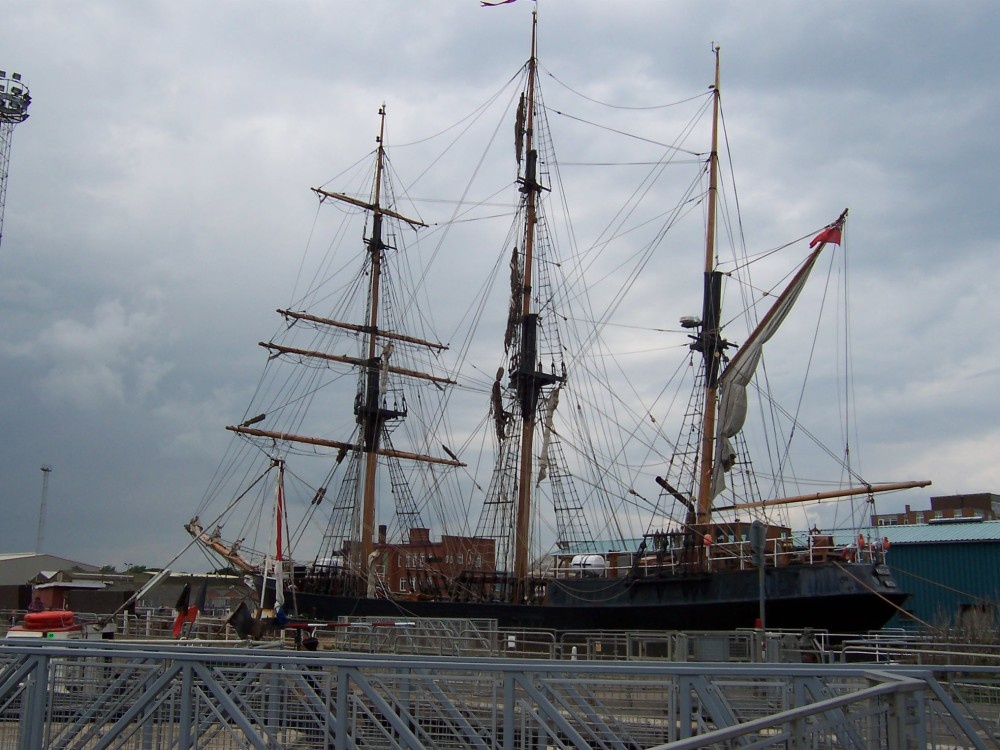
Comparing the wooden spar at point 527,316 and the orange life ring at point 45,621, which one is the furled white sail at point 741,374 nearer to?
the wooden spar at point 527,316

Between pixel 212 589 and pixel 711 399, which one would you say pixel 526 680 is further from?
pixel 212 589

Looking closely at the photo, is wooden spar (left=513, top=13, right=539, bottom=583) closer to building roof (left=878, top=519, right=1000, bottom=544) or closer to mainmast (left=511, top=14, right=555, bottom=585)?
mainmast (left=511, top=14, right=555, bottom=585)

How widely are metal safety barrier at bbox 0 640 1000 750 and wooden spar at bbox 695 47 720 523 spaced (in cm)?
2436

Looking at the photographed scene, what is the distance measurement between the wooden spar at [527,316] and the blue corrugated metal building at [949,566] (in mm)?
13664

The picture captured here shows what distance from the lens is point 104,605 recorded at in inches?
1734

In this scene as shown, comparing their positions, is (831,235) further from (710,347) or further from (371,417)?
(371,417)

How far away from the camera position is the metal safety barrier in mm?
7758

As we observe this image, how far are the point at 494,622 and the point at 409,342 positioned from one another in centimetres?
2849

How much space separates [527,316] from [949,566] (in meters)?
18.7

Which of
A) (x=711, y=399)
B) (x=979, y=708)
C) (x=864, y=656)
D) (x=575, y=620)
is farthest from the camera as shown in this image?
(x=711, y=399)

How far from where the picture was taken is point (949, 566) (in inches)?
1443

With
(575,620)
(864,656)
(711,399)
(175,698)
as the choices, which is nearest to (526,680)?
(175,698)

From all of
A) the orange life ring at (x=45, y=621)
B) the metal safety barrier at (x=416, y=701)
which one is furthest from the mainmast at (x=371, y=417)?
the metal safety barrier at (x=416, y=701)

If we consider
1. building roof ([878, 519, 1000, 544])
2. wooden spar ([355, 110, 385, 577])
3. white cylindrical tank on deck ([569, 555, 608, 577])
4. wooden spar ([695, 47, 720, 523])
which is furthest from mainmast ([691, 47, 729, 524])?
wooden spar ([355, 110, 385, 577])
